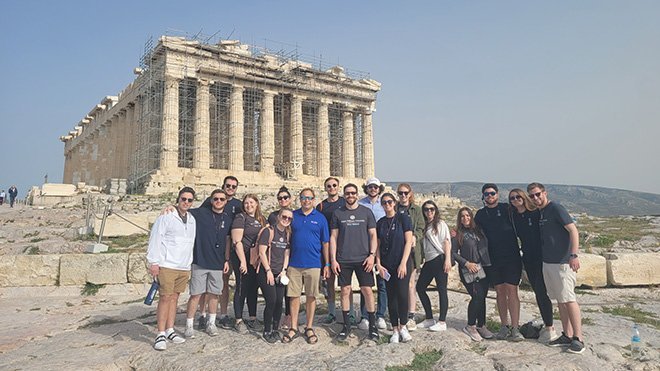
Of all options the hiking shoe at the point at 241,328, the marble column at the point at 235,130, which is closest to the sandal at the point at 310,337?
the hiking shoe at the point at 241,328

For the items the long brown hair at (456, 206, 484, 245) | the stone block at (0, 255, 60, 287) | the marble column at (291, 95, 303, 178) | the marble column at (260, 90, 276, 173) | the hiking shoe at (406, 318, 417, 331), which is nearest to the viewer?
the hiking shoe at (406, 318, 417, 331)

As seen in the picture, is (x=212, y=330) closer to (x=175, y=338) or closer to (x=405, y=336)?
(x=175, y=338)

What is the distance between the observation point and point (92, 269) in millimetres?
9078

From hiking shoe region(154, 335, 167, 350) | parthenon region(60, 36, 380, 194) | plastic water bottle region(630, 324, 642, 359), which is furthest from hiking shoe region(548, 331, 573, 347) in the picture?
parthenon region(60, 36, 380, 194)

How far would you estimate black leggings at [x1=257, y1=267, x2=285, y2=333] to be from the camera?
5.58 metres

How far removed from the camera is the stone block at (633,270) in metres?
9.39

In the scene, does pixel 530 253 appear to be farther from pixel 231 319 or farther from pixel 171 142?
pixel 171 142

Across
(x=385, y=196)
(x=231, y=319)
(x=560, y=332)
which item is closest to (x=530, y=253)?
(x=560, y=332)

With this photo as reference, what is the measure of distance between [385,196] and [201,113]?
28.5 metres

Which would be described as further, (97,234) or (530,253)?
(97,234)

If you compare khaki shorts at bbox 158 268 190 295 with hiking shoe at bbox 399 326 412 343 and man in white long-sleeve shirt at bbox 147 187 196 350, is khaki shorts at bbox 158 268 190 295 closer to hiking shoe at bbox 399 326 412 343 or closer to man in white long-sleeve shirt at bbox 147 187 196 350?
man in white long-sleeve shirt at bbox 147 187 196 350

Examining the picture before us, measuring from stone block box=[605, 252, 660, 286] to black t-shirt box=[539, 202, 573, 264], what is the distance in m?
5.34

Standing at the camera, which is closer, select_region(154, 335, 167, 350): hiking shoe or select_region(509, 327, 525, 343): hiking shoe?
select_region(154, 335, 167, 350): hiking shoe

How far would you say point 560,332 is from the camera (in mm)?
5699
